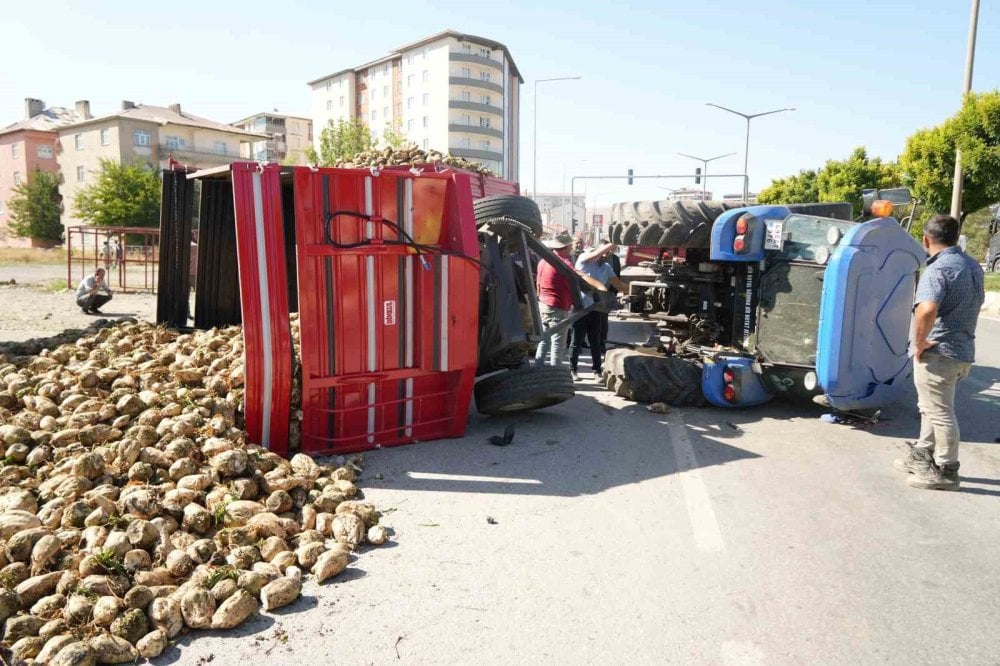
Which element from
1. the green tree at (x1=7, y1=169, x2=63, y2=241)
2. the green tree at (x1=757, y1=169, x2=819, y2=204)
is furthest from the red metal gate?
the green tree at (x1=7, y1=169, x2=63, y2=241)

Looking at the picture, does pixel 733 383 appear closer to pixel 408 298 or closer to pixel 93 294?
pixel 408 298

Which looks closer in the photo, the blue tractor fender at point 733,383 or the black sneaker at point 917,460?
the black sneaker at point 917,460

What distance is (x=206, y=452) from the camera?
4562mm

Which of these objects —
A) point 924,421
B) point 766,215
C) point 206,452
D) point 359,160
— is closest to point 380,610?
point 206,452

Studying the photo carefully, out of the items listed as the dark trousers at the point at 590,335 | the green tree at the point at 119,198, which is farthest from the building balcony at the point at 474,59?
the dark trousers at the point at 590,335

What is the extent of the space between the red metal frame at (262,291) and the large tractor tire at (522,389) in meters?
1.91

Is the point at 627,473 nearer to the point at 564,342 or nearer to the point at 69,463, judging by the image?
the point at 564,342

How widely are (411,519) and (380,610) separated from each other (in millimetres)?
1084

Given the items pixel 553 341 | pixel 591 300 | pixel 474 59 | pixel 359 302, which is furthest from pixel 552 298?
pixel 474 59

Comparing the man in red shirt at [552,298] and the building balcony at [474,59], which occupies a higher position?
the building balcony at [474,59]

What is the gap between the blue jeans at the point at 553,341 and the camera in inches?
317

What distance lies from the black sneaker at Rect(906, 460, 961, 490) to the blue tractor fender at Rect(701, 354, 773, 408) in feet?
6.76

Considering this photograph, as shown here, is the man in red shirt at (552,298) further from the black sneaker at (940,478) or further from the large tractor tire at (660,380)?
the black sneaker at (940,478)

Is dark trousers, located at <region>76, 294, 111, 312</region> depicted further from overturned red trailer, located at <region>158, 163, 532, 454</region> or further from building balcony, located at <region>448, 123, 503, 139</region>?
building balcony, located at <region>448, 123, 503, 139</region>
